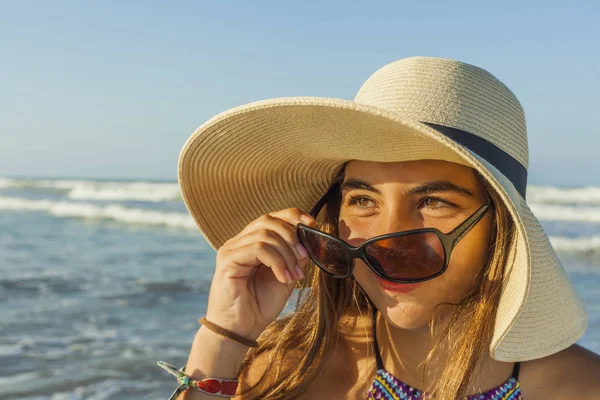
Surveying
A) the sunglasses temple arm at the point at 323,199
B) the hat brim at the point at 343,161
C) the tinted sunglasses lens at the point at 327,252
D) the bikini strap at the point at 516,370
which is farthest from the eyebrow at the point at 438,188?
the bikini strap at the point at 516,370

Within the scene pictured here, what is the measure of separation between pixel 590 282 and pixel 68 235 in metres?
10.8

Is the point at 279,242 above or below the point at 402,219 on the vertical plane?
below

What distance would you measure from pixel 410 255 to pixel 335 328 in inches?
29.6

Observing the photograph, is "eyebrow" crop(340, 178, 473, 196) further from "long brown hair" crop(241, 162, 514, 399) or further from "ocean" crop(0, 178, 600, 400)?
"ocean" crop(0, 178, 600, 400)

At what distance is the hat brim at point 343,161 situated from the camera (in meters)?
1.91

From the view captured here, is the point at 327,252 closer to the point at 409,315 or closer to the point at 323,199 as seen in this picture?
the point at 409,315

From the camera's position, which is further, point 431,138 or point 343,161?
point 343,161

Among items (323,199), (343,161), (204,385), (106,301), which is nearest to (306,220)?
(343,161)

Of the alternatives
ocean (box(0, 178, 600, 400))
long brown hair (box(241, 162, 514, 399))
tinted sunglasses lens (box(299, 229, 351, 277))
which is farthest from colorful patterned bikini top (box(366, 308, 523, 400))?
ocean (box(0, 178, 600, 400))

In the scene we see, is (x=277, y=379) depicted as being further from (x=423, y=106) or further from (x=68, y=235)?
(x=68, y=235)

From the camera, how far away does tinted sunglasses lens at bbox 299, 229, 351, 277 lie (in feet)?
7.00

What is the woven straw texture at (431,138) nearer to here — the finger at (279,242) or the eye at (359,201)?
the eye at (359,201)

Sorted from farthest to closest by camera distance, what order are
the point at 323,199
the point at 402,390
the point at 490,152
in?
the point at 323,199 < the point at 402,390 < the point at 490,152

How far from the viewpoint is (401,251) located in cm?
202
